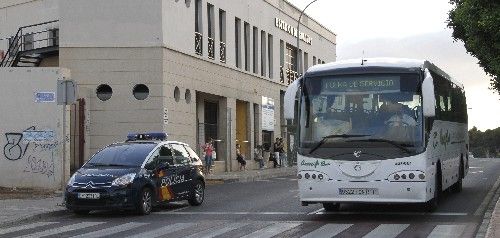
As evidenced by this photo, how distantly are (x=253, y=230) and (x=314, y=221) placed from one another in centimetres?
188

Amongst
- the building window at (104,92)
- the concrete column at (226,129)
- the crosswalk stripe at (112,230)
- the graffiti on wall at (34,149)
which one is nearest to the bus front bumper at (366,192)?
the crosswalk stripe at (112,230)

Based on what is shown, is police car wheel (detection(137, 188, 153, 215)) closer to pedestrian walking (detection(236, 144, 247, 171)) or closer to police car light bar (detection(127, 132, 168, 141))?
police car light bar (detection(127, 132, 168, 141))

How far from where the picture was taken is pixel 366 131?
14977mm


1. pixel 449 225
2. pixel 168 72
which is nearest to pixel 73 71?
pixel 168 72

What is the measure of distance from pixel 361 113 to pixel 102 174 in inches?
216

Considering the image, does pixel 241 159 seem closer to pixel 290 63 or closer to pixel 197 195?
pixel 290 63

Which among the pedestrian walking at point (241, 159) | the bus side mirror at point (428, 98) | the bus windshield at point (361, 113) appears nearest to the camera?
the bus side mirror at point (428, 98)

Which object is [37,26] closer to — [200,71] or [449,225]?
[200,71]

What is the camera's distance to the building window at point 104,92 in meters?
30.7

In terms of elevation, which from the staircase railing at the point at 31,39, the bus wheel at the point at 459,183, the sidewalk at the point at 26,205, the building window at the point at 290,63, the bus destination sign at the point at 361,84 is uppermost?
the building window at the point at 290,63

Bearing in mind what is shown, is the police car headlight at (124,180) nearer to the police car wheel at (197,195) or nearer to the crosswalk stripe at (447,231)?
the police car wheel at (197,195)

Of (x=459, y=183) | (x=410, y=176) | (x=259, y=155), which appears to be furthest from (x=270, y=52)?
(x=410, y=176)

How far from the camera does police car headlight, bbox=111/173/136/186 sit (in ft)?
53.5

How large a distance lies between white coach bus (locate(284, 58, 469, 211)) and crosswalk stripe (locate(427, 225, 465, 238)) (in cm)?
96
